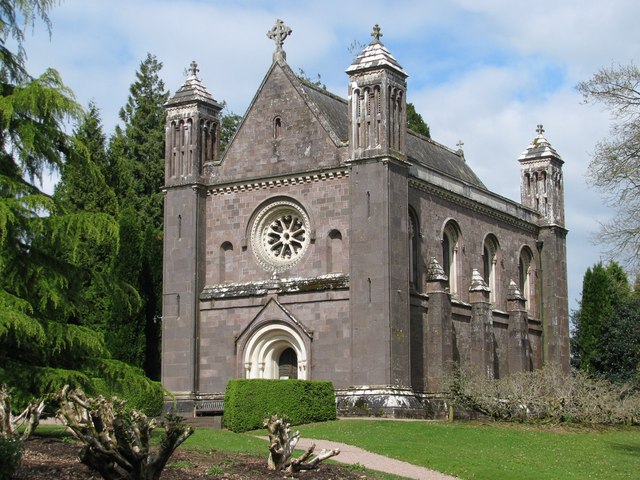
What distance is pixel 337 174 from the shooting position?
3800 centimetres

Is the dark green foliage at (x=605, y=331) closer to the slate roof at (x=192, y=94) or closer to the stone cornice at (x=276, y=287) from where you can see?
the stone cornice at (x=276, y=287)

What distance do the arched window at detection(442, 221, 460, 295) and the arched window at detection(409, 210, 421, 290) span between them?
302cm

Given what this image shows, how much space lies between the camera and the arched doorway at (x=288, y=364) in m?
38.7

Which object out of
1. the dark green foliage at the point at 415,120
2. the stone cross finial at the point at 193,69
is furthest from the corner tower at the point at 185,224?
→ the dark green foliage at the point at 415,120

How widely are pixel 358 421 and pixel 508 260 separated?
15.9 m

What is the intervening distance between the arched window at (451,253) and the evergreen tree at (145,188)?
40.1ft

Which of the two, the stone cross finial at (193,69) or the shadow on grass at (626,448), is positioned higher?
the stone cross finial at (193,69)

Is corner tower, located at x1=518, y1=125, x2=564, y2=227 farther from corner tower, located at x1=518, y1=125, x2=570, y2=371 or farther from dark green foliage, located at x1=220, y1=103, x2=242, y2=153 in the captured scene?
dark green foliage, located at x1=220, y1=103, x2=242, y2=153

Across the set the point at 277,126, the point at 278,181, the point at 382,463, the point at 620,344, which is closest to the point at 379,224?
the point at 278,181

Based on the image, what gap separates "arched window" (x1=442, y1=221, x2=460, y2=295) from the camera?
42.2m

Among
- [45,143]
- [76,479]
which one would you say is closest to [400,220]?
[45,143]

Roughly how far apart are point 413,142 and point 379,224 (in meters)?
10.2

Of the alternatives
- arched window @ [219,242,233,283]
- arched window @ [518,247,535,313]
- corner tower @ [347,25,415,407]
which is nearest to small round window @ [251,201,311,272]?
arched window @ [219,242,233,283]

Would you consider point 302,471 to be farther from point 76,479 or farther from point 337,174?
point 337,174
